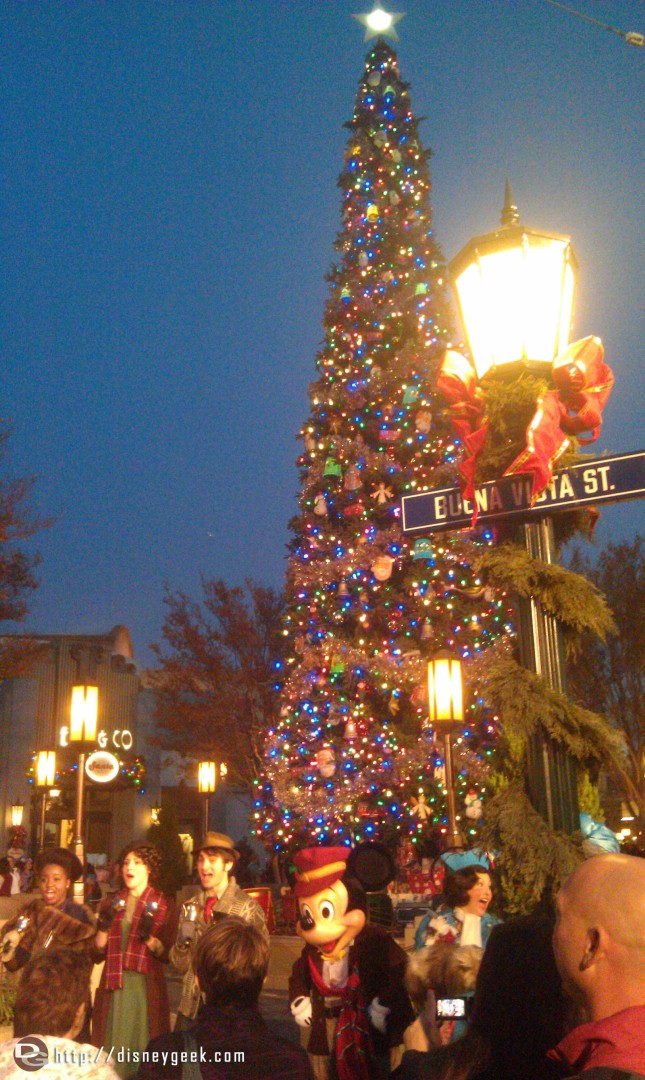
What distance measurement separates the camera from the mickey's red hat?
4930 mm

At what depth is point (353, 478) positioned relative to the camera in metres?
15.6

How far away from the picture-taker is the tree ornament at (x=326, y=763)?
47.4ft

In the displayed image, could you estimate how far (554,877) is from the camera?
3498 millimetres

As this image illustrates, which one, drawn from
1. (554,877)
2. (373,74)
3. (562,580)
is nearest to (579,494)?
(562,580)

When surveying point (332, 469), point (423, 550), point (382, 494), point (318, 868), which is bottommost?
point (318, 868)

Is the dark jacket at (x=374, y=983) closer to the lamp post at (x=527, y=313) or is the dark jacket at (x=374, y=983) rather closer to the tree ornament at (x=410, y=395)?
the lamp post at (x=527, y=313)

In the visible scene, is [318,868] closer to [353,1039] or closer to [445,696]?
[353,1039]

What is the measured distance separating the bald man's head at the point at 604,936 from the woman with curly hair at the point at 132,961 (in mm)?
4467

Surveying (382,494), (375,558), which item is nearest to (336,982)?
(375,558)

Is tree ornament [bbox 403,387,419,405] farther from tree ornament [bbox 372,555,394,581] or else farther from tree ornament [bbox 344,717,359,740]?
tree ornament [bbox 344,717,359,740]

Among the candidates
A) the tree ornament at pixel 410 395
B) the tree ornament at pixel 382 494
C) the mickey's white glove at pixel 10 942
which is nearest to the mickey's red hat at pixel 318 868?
the mickey's white glove at pixel 10 942

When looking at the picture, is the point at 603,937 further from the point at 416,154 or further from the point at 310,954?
the point at 416,154

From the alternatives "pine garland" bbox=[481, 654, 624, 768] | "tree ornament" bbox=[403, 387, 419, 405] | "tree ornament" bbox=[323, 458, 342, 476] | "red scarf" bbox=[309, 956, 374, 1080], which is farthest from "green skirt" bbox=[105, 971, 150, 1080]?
"tree ornament" bbox=[403, 387, 419, 405]

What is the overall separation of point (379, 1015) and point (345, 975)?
378 mm
